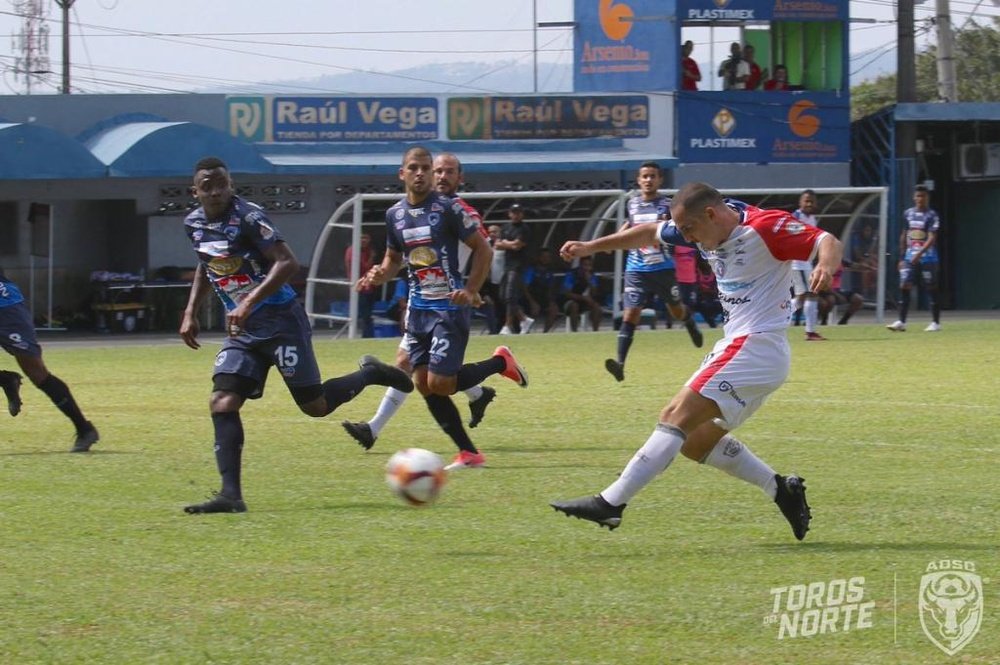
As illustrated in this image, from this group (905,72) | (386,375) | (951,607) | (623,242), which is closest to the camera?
(951,607)

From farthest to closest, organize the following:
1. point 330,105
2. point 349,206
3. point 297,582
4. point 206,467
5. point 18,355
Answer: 1. point 330,105
2. point 349,206
3. point 18,355
4. point 206,467
5. point 297,582

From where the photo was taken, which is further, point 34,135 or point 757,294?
point 34,135

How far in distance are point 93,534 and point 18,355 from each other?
3626mm

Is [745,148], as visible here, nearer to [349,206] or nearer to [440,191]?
[349,206]

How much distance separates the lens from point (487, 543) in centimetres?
759

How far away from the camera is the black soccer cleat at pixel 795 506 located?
7.50 metres

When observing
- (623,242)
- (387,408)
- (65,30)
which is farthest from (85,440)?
(65,30)

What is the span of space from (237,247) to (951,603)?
430 cm

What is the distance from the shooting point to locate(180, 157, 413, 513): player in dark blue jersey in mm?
8570

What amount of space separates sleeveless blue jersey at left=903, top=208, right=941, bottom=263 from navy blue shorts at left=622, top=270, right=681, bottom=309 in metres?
7.80

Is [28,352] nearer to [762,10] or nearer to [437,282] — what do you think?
[437,282]

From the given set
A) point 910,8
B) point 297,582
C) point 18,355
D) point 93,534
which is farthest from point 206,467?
point 910,8

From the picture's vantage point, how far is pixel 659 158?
112ft

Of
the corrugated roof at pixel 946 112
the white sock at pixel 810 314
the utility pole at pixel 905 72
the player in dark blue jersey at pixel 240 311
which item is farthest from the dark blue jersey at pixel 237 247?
the utility pole at pixel 905 72
